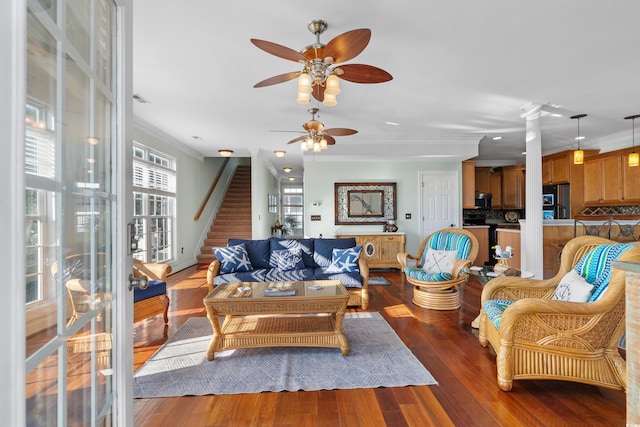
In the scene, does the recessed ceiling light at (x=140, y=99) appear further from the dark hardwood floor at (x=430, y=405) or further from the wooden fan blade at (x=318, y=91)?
the dark hardwood floor at (x=430, y=405)

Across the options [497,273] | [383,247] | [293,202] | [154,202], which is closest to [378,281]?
[383,247]

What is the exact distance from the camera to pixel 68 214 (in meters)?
0.88

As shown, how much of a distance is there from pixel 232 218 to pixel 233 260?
5109 millimetres

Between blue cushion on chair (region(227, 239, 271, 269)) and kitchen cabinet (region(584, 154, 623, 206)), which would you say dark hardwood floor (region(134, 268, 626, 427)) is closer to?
blue cushion on chair (region(227, 239, 271, 269))

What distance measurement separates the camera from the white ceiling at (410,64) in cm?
241

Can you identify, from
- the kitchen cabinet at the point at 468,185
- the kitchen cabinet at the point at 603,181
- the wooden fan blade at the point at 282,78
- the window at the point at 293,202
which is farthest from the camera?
the window at the point at 293,202

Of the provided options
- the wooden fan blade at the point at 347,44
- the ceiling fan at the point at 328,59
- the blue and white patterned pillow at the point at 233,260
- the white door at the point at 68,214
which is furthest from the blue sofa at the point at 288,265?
the white door at the point at 68,214

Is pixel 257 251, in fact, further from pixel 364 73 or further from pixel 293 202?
pixel 293 202

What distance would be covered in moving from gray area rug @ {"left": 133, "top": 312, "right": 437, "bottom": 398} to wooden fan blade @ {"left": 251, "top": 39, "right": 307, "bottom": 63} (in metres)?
2.25

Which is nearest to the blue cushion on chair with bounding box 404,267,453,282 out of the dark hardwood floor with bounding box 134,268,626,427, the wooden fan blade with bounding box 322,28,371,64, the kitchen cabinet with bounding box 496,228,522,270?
the dark hardwood floor with bounding box 134,268,626,427

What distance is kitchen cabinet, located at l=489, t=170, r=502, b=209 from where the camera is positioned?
8453mm

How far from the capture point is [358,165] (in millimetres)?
7020

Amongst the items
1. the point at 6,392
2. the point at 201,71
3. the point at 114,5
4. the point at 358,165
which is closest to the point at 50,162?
the point at 6,392

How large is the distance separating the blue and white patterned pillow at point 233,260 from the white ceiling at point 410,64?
1.96m
